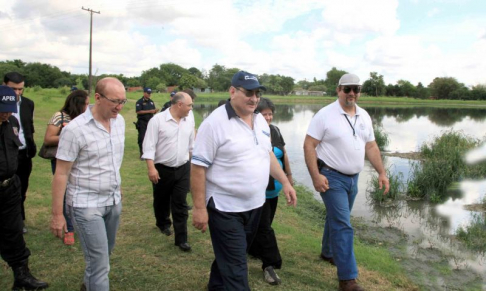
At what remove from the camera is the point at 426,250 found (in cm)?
648

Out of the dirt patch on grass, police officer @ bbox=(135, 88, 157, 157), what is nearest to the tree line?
police officer @ bbox=(135, 88, 157, 157)

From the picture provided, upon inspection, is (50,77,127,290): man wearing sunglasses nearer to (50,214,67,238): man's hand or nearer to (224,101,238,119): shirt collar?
(50,214,67,238): man's hand

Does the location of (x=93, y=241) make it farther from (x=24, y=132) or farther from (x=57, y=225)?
(x=24, y=132)

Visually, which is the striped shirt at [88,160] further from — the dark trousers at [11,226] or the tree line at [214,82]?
the tree line at [214,82]

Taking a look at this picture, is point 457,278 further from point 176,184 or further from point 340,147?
point 176,184

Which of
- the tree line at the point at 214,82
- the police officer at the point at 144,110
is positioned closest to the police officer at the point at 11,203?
the police officer at the point at 144,110

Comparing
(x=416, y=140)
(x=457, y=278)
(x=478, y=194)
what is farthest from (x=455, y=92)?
(x=457, y=278)

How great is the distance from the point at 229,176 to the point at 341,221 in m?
1.60

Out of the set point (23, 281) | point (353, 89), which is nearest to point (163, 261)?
point (23, 281)

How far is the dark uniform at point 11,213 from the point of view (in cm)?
338

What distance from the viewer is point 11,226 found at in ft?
11.5

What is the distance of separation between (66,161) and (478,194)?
1095 cm

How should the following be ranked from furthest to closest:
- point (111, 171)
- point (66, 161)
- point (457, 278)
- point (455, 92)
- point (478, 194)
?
point (455, 92)
point (478, 194)
point (457, 278)
point (111, 171)
point (66, 161)

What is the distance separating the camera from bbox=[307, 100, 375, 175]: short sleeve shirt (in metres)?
4.01
